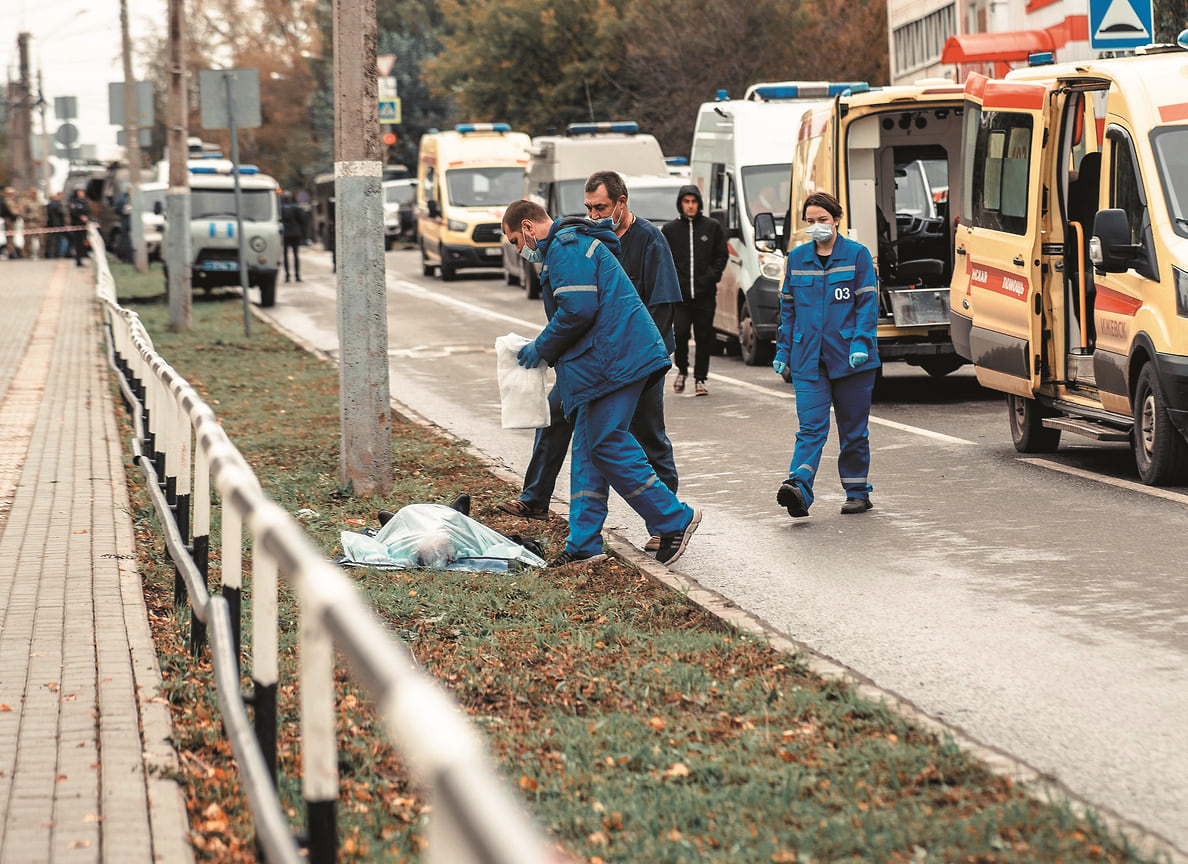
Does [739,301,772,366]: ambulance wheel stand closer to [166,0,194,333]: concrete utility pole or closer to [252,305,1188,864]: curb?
[166,0,194,333]: concrete utility pole

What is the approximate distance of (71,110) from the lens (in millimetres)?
47156

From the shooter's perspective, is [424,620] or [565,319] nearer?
[424,620]

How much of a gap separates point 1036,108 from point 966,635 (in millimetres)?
5789

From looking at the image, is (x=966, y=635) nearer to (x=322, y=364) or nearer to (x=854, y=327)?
(x=854, y=327)

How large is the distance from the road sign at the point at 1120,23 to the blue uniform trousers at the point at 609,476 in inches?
261

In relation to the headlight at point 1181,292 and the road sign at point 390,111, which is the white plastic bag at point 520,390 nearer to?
the headlight at point 1181,292

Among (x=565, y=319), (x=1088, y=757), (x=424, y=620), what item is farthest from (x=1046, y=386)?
(x=1088, y=757)

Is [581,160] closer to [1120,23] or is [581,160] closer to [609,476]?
[1120,23]

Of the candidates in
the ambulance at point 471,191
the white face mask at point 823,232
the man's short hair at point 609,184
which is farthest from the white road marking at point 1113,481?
the ambulance at point 471,191

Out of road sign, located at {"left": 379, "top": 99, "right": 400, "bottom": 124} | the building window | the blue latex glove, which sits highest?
the building window

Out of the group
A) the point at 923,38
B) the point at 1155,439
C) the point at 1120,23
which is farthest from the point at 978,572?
the point at 923,38

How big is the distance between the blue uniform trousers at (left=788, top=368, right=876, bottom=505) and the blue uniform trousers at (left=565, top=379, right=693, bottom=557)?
1.45 metres

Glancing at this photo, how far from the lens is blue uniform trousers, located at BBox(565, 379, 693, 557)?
808 centimetres

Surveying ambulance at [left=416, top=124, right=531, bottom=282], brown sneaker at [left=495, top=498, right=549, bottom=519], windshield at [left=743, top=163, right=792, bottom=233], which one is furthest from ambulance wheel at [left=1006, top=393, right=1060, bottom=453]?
ambulance at [left=416, top=124, right=531, bottom=282]
